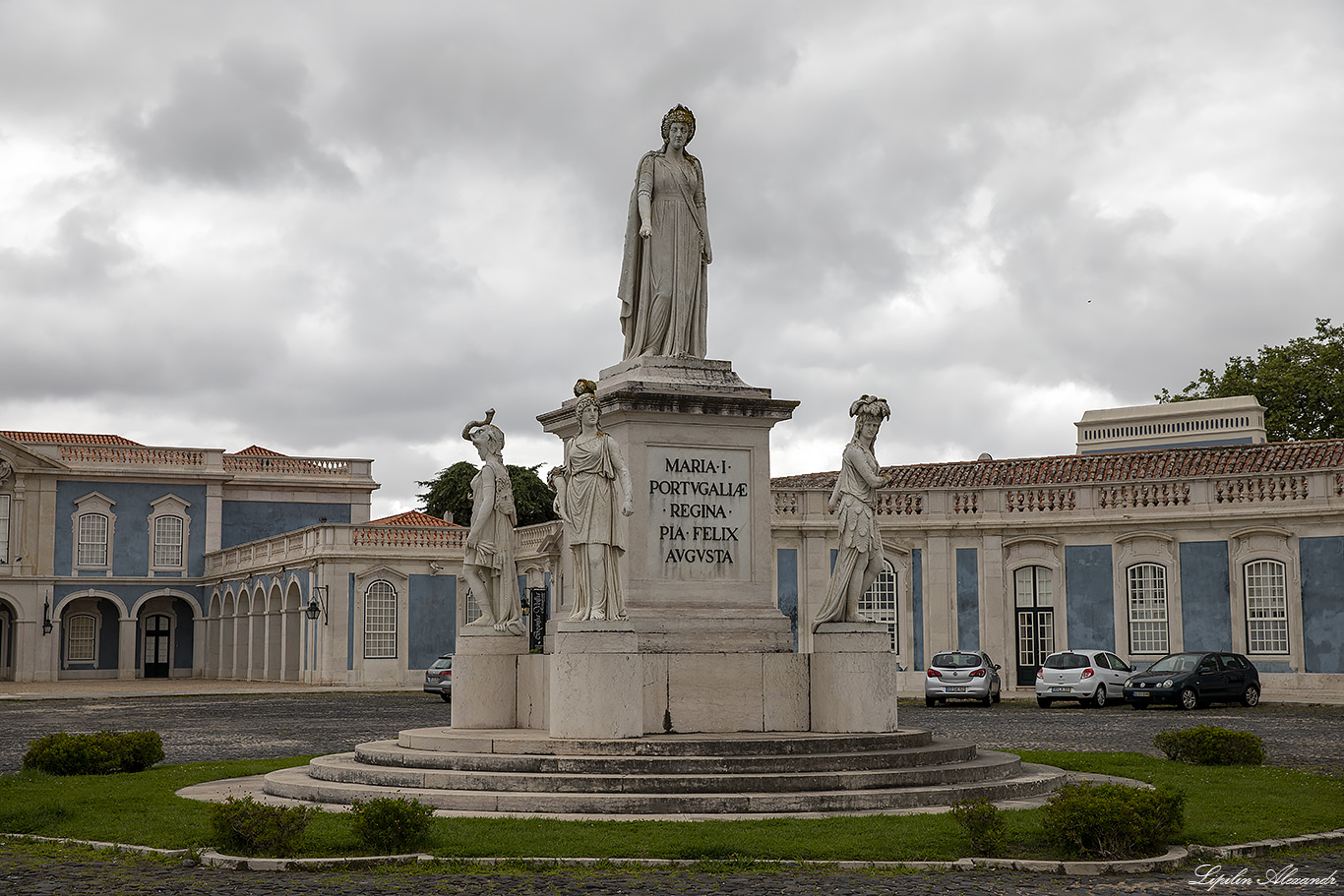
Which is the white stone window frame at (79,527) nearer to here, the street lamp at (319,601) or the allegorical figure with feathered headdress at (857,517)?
the street lamp at (319,601)

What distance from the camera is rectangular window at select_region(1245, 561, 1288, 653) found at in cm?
→ 3197

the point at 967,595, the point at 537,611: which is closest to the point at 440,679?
the point at 537,611

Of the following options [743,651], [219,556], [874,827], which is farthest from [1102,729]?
[219,556]

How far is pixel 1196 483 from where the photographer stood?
33094mm

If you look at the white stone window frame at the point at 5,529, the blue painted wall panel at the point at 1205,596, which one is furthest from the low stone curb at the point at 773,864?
the white stone window frame at the point at 5,529

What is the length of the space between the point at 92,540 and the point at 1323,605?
124 ft

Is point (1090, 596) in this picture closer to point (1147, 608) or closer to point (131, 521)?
point (1147, 608)

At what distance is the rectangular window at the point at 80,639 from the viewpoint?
169 feet

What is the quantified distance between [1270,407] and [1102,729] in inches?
1047

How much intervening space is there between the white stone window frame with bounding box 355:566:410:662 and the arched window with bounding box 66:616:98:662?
14.7 m

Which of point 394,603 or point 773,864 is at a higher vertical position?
point 394,603

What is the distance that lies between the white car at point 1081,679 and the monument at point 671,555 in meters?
18.0

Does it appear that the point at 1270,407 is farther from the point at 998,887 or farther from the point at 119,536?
the point at 998,887

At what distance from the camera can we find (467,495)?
5822cm
